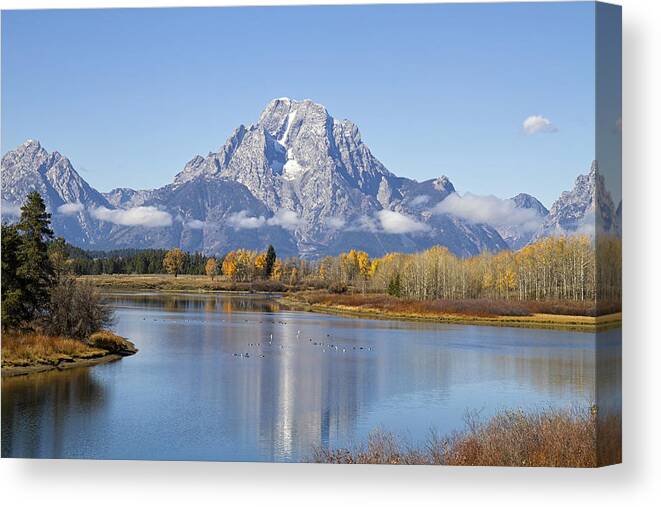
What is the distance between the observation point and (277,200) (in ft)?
117

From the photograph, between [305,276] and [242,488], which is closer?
[242,488]

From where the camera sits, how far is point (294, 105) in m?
20.4

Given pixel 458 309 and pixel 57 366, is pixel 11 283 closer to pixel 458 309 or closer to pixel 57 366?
pixel 57 366

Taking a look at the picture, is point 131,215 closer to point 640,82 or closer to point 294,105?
point 294,105

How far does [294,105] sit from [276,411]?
756 cm

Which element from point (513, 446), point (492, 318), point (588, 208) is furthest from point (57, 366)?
point (492, 318)

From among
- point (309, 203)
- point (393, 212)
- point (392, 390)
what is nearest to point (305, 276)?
point (309, 203)

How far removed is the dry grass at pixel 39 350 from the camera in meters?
20.5

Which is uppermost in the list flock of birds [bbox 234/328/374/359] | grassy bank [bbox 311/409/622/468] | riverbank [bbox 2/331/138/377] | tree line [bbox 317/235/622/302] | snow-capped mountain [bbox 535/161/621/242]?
snow-capped mountain [bbox 535/161/621/242]

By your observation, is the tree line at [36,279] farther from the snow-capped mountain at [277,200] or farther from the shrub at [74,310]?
the snow-capped mountain at [277,200]

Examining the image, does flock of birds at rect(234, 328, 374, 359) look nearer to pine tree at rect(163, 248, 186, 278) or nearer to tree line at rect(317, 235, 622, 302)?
tree line at rect(317, 235, 622, 302)

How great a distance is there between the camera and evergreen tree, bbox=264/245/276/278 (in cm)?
4234

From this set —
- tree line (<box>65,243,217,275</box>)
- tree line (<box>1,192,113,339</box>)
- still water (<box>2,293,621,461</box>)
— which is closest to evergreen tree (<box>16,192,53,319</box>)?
tree line (<box>1,192,113,339</box>)

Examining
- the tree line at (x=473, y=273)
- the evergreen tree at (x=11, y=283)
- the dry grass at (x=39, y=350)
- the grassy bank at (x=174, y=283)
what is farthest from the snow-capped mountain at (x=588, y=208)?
the grassy bank at (x=174, y=283)
